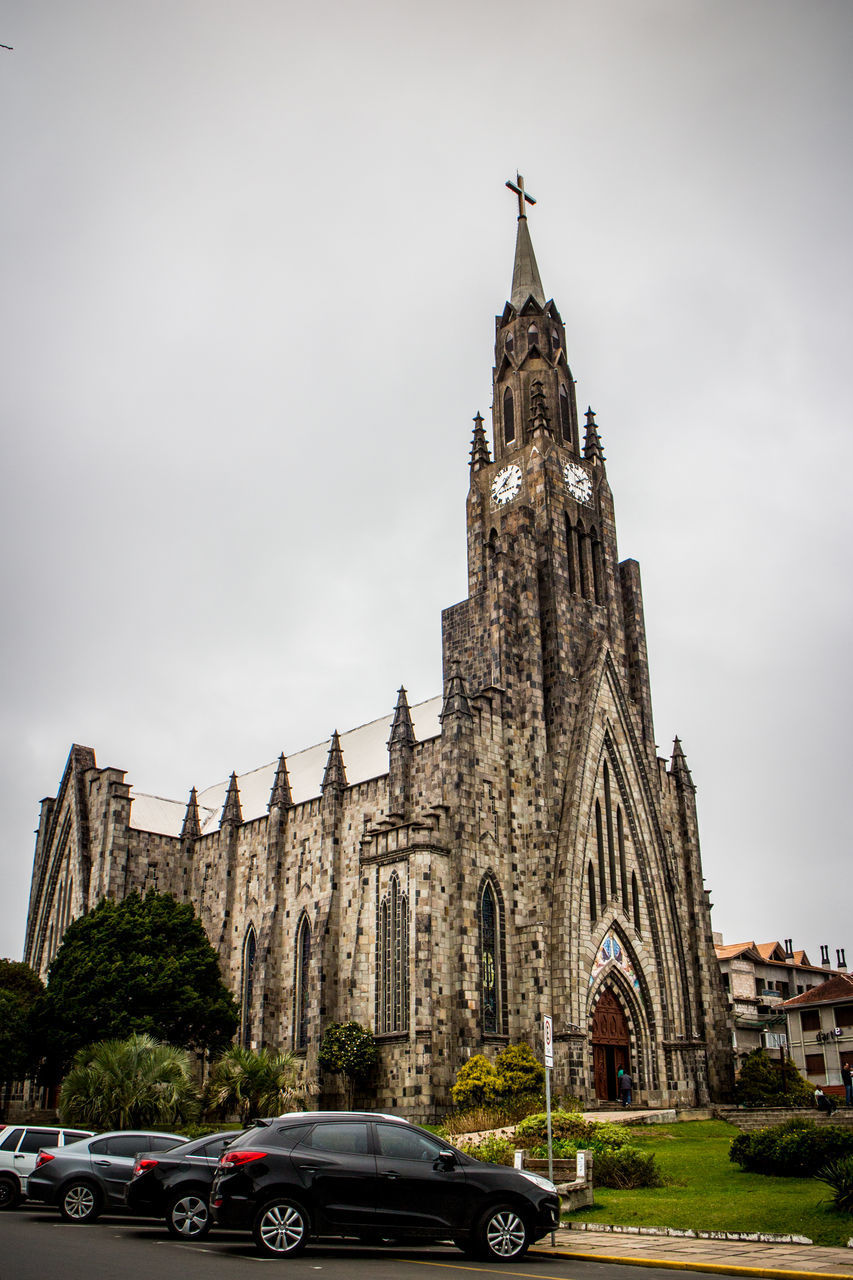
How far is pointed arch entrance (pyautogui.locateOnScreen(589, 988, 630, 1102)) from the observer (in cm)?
4003

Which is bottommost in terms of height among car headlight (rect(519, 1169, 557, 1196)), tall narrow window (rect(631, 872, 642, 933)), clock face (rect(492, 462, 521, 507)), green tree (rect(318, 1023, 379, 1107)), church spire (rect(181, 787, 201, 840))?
car headlight (rect(519, 1169, 557, 1196))

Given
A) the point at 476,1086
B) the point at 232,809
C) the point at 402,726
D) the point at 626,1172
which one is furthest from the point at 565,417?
the point at 626,1172

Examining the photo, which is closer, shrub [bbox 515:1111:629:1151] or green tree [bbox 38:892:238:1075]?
shrub [bbox 515:1111:629:1151]

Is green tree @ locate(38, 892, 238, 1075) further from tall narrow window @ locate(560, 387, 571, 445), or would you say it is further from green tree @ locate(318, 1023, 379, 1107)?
tall narrow window @ locate(560, 387, 571, 445)

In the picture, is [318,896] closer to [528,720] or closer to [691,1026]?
[528,720]

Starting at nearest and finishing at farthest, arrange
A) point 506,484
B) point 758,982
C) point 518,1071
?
point 518,1071, point 506,484, point 758,982

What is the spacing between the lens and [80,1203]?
1800cm

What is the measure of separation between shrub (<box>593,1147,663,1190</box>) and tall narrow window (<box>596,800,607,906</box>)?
820 inches

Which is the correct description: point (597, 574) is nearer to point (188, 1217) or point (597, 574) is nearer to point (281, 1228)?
point (188, 1217)

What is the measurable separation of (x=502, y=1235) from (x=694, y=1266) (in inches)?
99.2

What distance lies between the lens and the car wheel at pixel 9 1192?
64.6 ft

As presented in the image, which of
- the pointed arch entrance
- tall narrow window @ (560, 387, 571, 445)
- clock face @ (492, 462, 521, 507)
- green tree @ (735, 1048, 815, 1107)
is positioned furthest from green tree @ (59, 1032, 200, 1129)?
tall narrow window @ (560, 387, 571, 445)

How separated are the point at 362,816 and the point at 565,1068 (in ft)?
45.6

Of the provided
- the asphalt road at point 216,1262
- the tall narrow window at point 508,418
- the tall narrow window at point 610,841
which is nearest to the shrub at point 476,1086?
the tall narrow window at point 610,841
